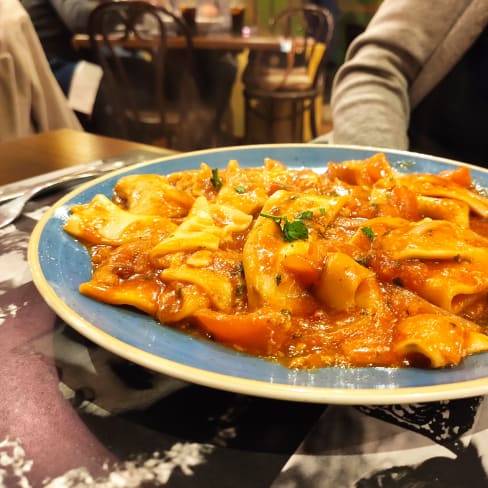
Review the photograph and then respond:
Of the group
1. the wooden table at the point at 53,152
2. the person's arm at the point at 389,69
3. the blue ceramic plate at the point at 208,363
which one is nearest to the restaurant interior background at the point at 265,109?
the wooden table at the point at 53,152

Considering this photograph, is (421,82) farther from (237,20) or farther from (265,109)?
(237,20)

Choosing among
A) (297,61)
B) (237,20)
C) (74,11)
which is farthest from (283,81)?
(74,11)

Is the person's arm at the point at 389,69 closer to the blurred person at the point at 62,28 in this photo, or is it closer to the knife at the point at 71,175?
the knife at the point at 71,175

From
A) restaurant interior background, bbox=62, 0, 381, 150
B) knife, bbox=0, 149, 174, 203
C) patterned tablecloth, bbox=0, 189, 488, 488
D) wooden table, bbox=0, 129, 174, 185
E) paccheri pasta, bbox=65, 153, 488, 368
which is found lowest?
restaurant interior background, bbox=62, 0, 381, 150

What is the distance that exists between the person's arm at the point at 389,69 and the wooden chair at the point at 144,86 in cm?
204

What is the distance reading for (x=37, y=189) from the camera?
4.72ft

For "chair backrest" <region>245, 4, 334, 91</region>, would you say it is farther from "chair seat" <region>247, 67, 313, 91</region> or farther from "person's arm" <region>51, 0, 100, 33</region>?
"person's arm" <region>51, 0, 100, 33</region>

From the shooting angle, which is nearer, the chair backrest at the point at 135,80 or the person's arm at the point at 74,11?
the chair backrest at the point at 135,80

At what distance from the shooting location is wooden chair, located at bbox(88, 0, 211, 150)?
3.88 m

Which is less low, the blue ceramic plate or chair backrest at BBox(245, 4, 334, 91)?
the blue ceramic plate

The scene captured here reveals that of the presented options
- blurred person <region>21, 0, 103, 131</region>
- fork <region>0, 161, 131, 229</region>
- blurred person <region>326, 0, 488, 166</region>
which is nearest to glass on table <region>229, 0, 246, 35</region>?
blurred person <region>21, 0, 103, 131</region>

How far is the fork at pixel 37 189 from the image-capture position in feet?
4.32

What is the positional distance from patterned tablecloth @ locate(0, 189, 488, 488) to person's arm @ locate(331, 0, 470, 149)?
4.62 feet

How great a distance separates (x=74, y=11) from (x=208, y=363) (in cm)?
445
